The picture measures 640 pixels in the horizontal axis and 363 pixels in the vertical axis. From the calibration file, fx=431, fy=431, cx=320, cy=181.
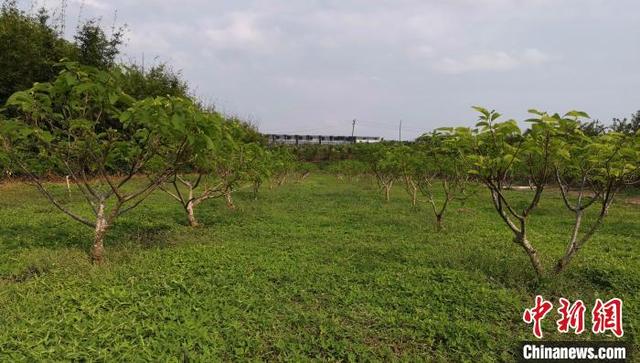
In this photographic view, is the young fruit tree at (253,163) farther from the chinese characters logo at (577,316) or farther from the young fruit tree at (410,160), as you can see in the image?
the chinese characters logo at (577,316)

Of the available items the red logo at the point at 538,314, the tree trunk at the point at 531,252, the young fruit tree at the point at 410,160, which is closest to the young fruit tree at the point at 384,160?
the young fruit tree at the point at 410,160

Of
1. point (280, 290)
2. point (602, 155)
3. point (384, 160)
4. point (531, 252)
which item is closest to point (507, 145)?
point (602, 155)

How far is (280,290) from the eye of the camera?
3.73 m

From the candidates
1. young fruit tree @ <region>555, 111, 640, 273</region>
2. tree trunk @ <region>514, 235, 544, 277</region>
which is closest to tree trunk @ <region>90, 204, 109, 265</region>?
tree trunk @ <region>514, 235, 544, 277</region>

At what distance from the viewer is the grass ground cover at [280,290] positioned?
9.22ft

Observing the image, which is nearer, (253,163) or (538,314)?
(538,314)

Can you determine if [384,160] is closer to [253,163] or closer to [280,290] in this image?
[253,163]

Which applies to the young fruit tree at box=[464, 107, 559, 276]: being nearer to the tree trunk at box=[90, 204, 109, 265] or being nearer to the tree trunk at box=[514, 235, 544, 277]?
the tree trunk at box=[514, 235, 544, 277]

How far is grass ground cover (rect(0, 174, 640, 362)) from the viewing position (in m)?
2.81

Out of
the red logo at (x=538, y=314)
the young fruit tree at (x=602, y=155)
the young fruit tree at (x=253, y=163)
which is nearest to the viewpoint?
the red logo at (x=538, y=314)

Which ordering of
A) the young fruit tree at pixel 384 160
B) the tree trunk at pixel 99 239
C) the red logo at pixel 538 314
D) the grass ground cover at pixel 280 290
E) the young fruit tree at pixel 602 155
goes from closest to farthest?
1. the grass ground cover at pixel 280 290
2. the red logo at pixel 538 314
3. the young fruit tree at pixel 602 155
4. the tree trunk at pixel 99 239
5. the young fruit tree at pixel 384 160

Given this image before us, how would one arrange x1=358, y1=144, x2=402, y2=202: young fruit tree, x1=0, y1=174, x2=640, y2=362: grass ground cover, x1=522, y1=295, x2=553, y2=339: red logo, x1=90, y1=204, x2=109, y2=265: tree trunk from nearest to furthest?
x1=0, y1=174, x2=640, y2=362: grass ground cover
x1=522, y1=295, x2=553, y2=339: red logo
x1=90, y1=204, x2=109, y2=265: tree trunk
x1=358, y1=144, x2=402, y2=202: young fruit tree

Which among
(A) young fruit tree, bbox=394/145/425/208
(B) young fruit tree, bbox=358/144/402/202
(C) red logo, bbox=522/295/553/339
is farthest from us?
(B) young fruit tree, bbox=358/144/402/202

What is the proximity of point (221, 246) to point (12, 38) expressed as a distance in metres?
11.3
